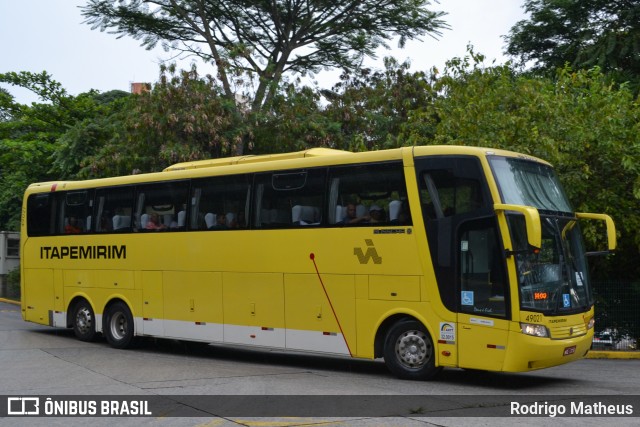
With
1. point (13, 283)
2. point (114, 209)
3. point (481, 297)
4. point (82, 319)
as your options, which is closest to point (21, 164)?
point (13, 283)

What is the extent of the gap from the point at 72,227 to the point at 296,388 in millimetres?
9319

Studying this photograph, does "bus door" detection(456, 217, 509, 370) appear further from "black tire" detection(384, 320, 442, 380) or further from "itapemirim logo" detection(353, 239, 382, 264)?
"itapemirim logo" detection(353, 239, 382, 264)

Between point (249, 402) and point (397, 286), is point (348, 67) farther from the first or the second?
point (249, 402)

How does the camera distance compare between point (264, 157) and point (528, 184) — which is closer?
point (528, 184)

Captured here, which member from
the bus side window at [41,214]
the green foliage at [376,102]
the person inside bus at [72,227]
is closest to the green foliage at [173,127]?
the green foliage at [376,102]

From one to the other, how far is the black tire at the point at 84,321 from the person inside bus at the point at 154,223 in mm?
2928

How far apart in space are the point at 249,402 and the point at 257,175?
18.4ft

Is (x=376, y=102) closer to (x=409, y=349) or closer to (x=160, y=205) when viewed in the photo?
(x=160, y=205)

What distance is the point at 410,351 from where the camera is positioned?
13.4m

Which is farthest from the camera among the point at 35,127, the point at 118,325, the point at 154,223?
the point at 35,127

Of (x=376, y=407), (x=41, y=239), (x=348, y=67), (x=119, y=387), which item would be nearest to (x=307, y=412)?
(x=376, y=407)

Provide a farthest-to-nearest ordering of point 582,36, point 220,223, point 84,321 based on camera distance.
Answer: point 582,36 → point 84,321 → point 220,223

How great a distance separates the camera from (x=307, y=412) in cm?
1027

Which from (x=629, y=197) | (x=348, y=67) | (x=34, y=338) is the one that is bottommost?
(x=34, y=338)
